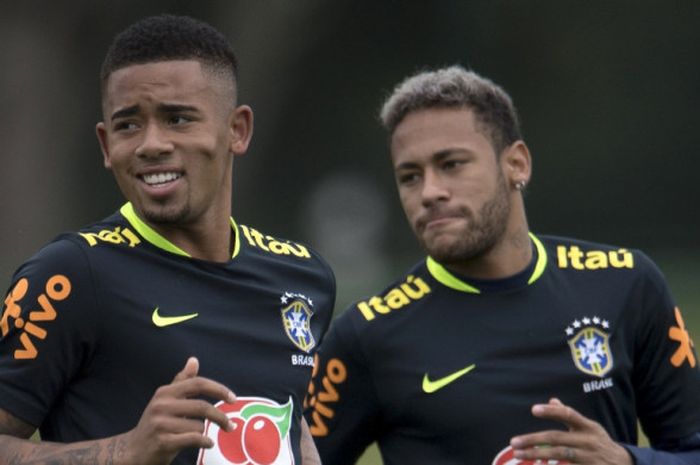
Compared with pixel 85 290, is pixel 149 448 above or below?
below

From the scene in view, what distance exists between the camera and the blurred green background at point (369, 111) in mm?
18906

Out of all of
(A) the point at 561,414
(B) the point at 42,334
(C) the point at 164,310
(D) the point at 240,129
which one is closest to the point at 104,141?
(D) the point at 240,129

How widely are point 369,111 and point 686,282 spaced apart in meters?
5.96

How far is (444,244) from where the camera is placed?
184 inches

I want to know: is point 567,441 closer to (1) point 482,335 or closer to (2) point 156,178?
(1) point 482,335

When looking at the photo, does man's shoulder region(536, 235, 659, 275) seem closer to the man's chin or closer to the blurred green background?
the man's chin

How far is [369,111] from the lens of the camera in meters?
22.1

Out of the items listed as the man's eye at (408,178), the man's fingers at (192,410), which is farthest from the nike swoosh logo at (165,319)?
the man's eye at (408,178)

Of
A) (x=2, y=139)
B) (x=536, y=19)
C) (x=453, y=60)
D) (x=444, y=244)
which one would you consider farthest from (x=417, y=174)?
(x=536, y=19)

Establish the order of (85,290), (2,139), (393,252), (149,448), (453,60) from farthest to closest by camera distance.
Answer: (453,60) < (393,252) < (2,139) < (85,290) < (149,448)

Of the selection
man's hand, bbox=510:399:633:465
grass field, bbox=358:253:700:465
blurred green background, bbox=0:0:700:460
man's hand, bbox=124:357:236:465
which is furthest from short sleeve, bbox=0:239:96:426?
blurred green background, bbox=0:0:700:460

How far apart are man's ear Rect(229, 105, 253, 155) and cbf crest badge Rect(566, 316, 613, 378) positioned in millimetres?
1152

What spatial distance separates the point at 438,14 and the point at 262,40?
423cm

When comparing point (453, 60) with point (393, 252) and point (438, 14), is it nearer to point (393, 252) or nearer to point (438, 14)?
point (438, 14)
